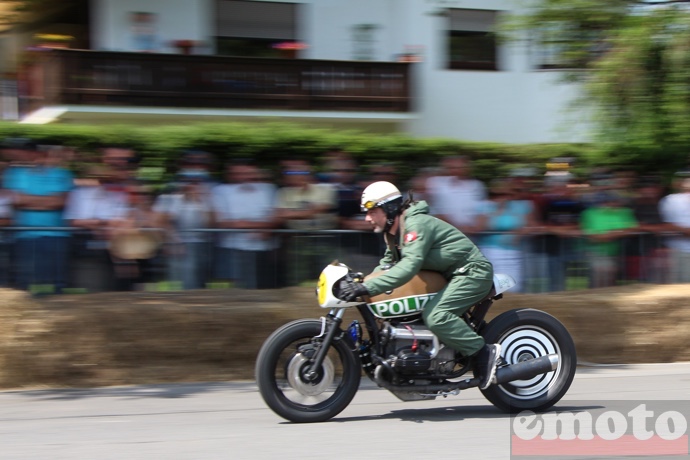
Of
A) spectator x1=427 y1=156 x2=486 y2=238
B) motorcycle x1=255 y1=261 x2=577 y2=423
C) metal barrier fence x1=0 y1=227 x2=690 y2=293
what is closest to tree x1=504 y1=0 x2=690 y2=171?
metal barrier fence x1=0 y1=227 x2=690 y2=293

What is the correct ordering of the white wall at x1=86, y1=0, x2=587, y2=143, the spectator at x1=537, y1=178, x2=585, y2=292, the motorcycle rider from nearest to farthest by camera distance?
the motorcycle rider, the spectator at x1=537, y1=178, x2=585, y2=292, the white wall at x1=86, y1=0, x2=587, y2=143

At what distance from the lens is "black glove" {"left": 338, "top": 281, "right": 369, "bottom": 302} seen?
6.20 m

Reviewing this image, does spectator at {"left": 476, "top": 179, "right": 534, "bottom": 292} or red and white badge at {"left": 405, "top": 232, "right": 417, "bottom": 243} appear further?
spectator at {"left": 476, "top": 179, "right": 534, "bottom": 292}

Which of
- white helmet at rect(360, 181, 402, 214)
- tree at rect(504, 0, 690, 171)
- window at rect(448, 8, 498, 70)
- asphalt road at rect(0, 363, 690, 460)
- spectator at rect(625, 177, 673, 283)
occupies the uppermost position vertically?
window at rect(448, 8, 498, 70)

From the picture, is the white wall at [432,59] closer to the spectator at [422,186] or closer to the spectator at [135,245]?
the spectator at [422,186]

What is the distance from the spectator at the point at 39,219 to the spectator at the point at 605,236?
534cm

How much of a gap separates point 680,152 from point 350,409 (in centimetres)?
598

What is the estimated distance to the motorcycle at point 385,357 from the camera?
630 centimetres

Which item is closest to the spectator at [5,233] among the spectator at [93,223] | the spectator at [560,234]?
the spectator at [93,223]

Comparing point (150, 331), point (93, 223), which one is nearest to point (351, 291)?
point (150, 331)

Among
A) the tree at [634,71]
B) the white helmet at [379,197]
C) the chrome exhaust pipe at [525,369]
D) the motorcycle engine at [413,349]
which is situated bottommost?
the chrome exhaust pipe at [525,369]

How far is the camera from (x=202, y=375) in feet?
26.3

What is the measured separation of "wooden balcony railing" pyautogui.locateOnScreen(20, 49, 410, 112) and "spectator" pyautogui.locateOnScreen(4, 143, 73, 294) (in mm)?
6645

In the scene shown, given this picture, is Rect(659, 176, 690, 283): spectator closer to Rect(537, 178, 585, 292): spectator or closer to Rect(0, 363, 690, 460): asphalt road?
Rect(537, 178, 585, 292): spectator
